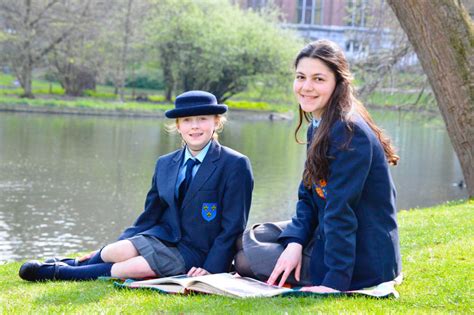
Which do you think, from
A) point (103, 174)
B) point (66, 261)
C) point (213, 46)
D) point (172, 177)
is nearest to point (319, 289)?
point (172, 177)

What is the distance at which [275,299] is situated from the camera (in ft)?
12.9

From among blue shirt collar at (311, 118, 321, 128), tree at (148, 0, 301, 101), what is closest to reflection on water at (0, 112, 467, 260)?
blue shirt collar at (311, 118, 321, 128)

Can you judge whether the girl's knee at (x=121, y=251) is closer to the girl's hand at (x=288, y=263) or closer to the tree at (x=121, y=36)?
the girl's hand at (x=288, y=263)

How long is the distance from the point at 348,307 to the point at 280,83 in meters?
38.7

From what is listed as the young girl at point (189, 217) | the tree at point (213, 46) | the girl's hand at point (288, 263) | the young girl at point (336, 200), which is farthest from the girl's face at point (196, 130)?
the tree at point (213, 46)

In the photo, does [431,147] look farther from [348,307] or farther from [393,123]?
[348,307]

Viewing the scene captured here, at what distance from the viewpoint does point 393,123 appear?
37.4 metres

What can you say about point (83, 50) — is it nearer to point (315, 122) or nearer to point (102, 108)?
point (102, 108)

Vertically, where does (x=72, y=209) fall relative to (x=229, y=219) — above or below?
below

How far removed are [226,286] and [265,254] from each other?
310mm

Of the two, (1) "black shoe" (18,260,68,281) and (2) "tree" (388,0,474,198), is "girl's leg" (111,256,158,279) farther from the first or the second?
(2) "tree" (388,0,474,198)

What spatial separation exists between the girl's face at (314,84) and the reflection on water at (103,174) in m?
6.54

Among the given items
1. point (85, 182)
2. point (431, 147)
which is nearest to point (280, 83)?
point (431, 147)

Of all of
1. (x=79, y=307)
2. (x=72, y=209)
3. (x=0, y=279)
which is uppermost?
(x=79, y=307)
